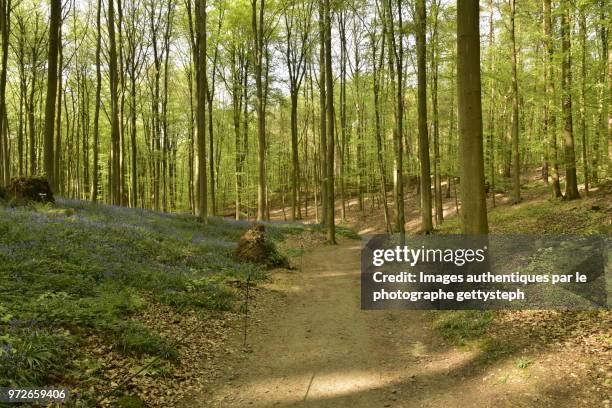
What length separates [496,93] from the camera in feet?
104

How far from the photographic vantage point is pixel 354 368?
→ 23.5 ft

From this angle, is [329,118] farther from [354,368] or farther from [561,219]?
[354,368]

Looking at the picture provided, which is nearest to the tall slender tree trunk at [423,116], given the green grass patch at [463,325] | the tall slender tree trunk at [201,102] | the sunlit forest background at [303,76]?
the sunlit forest background at [303,76]

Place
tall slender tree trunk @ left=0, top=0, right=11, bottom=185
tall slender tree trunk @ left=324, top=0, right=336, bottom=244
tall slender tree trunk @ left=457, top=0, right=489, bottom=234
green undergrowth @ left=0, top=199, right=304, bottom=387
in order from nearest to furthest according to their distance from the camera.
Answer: green undergrowth @ left=0, top=199, right=304, bottom=387
tall slender tree trunk @ left=457, top=0, right=489, bottom=234
tall slender tree trunk @ left=324, top=0, right=336, bottom=244
tall slender tree trunk @ left=0, top=0, right=11, bottom=185

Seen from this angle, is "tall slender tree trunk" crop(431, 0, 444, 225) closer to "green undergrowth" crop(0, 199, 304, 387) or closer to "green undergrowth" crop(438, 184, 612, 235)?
"green undergrowth" crop(438, 184, 612, 235)

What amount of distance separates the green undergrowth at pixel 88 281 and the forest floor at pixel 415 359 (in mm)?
1670

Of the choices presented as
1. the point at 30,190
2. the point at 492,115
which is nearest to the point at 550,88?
the point at 492,115

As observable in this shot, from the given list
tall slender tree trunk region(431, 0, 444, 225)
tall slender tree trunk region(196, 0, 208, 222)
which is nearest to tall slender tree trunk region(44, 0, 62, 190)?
tall slender tree trunk region(196, 0, 208, 222)

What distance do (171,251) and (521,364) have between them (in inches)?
408

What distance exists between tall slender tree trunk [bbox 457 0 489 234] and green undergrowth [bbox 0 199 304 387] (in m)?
5.89

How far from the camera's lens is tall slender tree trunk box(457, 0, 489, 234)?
789 centimetres

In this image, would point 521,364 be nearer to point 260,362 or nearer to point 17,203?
point 260,362

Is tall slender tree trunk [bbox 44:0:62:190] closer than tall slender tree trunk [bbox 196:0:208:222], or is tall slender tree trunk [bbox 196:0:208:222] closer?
tall slender tree trunk [bbox 44:0:62:190]

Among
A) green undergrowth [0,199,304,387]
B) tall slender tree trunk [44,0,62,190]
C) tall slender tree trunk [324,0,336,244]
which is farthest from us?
tall slender tree trunk [324,0,336,244]
